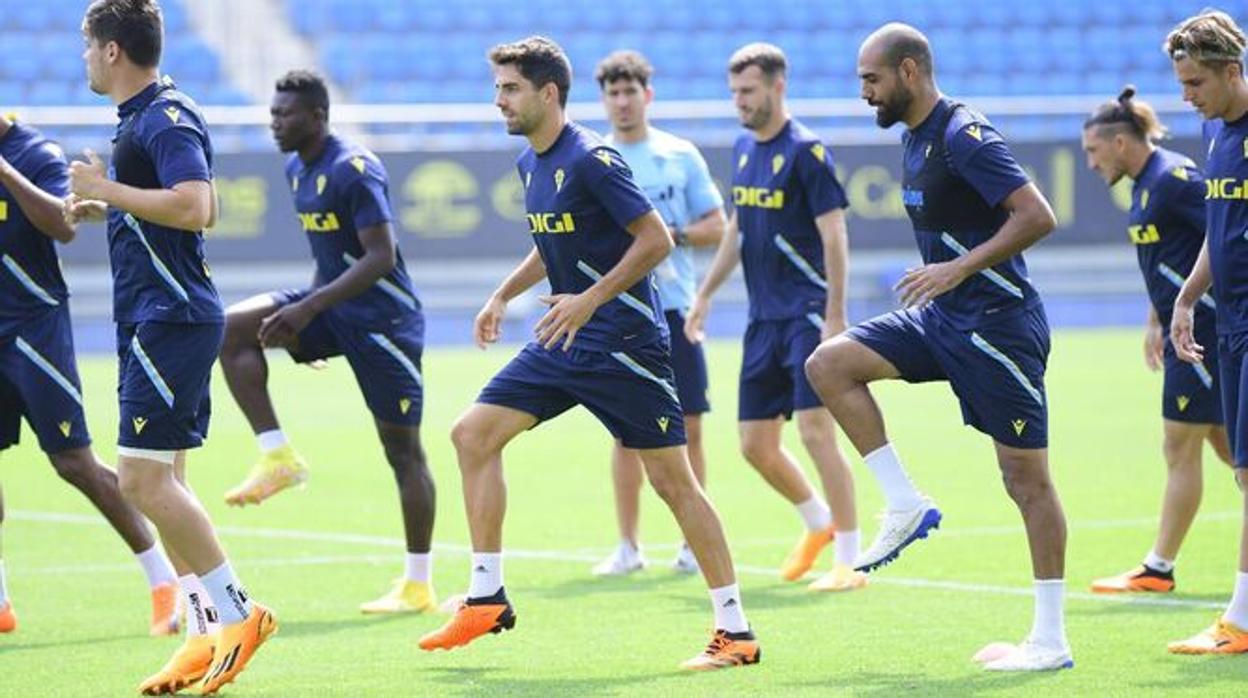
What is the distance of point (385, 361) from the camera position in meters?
9.67

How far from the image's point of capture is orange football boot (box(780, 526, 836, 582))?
1034 centimetres

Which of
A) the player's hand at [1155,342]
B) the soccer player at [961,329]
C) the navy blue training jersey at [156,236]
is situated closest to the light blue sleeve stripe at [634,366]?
the soccer player at [961,329]

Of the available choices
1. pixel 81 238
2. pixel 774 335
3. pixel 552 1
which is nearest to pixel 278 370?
pixel 81 238

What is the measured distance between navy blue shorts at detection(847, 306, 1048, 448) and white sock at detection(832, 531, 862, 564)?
2.58 metres

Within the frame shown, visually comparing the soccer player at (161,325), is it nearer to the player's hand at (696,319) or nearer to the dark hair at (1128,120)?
the player's hand at (696,319)

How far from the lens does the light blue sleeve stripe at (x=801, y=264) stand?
10.4m

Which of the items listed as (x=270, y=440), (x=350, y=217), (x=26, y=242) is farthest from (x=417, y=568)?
(x=26, y=242)

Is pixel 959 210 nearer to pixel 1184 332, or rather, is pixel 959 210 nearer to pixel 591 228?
→ pixel 1184 332

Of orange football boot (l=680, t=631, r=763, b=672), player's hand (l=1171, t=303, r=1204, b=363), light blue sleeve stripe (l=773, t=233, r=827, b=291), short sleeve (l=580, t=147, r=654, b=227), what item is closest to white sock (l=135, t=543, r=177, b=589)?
orange football boot (l=680, t=631, r=763, b=672)

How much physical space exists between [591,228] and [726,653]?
1667 millimetres

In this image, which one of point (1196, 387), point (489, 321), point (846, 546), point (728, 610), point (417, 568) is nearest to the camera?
point (728, 610)

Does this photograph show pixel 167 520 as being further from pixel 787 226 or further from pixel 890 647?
pixel 787 226

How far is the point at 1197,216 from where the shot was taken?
953 centimetres

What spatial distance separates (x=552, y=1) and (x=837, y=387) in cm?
2473
